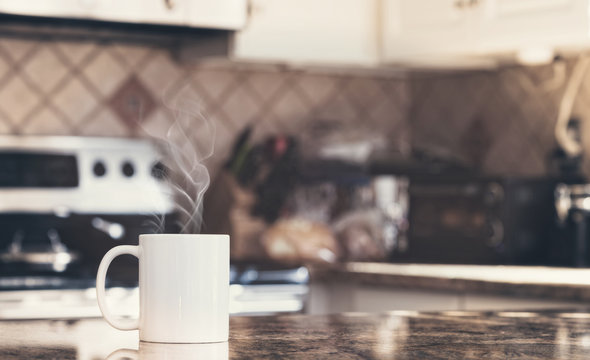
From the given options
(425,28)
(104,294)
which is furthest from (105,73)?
(104,294)

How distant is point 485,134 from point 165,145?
101 centimetres

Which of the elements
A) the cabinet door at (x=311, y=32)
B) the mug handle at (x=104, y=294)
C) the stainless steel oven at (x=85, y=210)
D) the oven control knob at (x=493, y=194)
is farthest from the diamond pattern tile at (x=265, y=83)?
the mug handle at (x=104, y=294)

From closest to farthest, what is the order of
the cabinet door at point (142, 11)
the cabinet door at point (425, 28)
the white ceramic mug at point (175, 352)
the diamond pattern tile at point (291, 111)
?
the white ceramic mug at point (175, 352) < the cabinet door at point (142, 11) < the cabinet door at point (425, 28) < the diamond pattern tile at point (291, 111)

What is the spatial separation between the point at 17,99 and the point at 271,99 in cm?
81

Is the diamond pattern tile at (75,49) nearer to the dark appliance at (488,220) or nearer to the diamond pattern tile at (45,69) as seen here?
the diamond pattern tile at (45,69)

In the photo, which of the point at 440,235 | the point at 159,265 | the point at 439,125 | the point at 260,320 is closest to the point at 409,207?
the point at 440,235

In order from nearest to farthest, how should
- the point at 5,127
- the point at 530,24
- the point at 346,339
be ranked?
the point at 346,339
the point at 530,24
the point at 5,127

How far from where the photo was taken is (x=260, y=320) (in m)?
1.09

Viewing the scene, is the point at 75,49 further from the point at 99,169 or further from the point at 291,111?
the point at 291,111

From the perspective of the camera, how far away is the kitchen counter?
802mm

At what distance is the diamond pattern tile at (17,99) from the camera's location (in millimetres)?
2688

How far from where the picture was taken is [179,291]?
2.77ft

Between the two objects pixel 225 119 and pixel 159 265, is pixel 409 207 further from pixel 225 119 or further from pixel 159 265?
pixel 159 265

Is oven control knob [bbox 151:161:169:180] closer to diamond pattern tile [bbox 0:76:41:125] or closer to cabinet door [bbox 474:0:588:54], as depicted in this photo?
diamond pattern tile [bbox 0:76:41:125]
